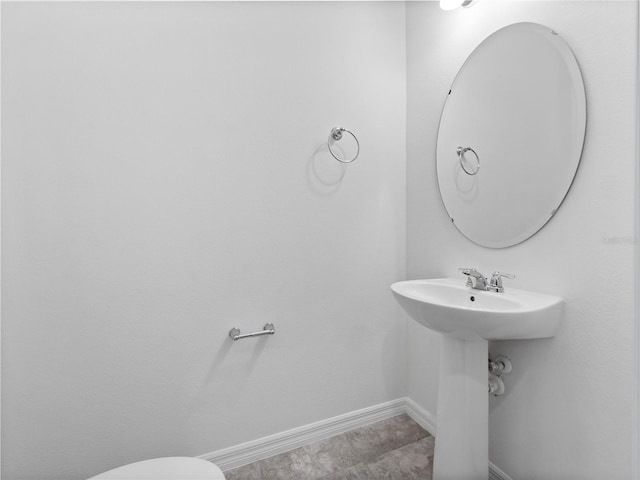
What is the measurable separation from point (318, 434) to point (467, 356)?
870mm

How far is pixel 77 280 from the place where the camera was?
114cm

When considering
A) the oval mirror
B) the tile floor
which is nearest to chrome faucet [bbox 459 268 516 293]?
the oval mirror

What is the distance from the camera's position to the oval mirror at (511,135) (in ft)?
3.33

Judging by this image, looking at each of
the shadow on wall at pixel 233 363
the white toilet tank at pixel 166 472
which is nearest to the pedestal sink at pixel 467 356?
the shadow on wall at pixel 233 363

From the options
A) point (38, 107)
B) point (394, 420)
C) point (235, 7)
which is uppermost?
point (235, 7)

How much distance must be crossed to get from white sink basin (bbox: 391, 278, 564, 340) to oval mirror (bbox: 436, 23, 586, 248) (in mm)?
230

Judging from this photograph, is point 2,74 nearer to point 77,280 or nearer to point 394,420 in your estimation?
point 77,280

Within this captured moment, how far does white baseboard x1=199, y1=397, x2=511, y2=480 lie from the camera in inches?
53.7

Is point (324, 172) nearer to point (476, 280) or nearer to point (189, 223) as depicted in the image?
point (189, 223)

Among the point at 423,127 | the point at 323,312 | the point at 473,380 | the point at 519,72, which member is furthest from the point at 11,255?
the point at 519,72

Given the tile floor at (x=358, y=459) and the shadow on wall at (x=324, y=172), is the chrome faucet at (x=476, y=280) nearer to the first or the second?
the shadow on wall at (x=324, y=172)

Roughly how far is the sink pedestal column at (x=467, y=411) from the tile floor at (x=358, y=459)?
292 mm

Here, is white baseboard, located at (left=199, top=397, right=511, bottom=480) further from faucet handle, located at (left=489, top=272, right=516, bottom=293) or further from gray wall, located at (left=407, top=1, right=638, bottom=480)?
faucet handle, located at (left=489, top=272, right=516, bottom=293)

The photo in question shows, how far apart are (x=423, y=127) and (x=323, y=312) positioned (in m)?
1.05
